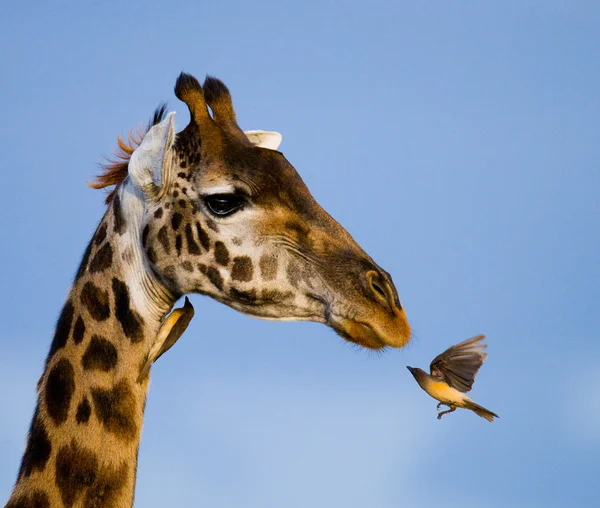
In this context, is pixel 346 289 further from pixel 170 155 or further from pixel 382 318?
pixel 170 155

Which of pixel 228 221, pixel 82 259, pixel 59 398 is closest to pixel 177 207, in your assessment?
pixel 228 221

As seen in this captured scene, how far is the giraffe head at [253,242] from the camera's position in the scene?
8.32 m

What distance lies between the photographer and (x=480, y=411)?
9.41 metres

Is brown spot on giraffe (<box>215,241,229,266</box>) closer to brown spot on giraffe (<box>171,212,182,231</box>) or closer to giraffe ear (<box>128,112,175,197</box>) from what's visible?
brown spot on giraffe (<box>171,212,182,231</box>)

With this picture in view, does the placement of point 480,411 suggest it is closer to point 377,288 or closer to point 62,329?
point 377,288

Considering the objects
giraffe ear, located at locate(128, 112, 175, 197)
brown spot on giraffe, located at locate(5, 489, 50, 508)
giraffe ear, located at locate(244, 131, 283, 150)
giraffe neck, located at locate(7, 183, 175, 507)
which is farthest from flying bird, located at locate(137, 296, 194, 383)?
giraffe ear, located at locate(244, 131, 283, 150)

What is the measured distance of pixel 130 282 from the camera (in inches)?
344

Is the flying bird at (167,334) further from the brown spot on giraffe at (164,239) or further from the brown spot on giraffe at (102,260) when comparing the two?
the brown spot on giraffe at (102,260)

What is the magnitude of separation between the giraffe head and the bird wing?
147 centimetres

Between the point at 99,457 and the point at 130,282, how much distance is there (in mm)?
1396

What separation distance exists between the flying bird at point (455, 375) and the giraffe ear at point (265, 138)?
96.9 inches

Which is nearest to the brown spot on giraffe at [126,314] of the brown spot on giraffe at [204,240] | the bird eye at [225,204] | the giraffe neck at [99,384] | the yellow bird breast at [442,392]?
the giraffe neck at [99,384]

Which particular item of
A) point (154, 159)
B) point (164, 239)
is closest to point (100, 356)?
point (164, 239)

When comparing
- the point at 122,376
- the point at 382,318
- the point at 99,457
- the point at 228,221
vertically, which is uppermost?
the point at 228,221
